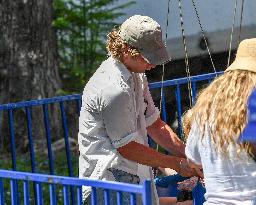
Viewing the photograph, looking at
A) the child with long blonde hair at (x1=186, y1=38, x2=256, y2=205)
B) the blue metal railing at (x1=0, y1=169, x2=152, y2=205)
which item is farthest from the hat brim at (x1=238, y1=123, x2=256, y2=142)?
the blue metal railing at (x1=0, y1=169, x2=152, y2=205)

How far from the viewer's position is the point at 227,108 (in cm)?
380

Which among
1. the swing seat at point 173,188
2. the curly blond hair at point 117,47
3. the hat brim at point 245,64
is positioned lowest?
the swing seat at point 173,188

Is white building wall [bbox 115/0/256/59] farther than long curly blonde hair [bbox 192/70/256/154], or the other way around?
white building wall [bbox 115/0/256/59]

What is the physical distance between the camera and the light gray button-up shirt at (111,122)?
4523 millimetres

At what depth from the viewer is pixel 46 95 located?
10.5 meters

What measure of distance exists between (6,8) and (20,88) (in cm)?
89

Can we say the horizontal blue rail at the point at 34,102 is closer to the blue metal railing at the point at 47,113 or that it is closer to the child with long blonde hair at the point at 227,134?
the blue metal railing at the point at 47,113

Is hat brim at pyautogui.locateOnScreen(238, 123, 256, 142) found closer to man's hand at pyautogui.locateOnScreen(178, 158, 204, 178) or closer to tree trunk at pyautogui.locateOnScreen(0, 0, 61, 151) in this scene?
man's hand at pyautogui.locateOnScreen(178, 158, 204, 178)

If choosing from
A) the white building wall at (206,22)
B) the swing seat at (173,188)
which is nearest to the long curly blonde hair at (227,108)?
the swing seat at (173,188)

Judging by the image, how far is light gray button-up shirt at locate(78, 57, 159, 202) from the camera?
452 cm

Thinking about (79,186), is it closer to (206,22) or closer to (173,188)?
(173,188)

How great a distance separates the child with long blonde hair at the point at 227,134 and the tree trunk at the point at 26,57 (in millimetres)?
6558

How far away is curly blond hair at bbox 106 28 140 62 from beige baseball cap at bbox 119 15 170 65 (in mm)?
20

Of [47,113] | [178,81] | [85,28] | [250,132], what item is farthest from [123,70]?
[85,28]
